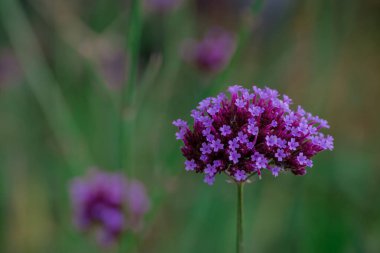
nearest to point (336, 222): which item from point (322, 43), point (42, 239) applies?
point (322, 43)

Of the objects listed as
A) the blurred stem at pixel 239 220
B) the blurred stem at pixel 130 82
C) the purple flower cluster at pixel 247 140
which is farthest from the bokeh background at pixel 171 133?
the blurred stem at pixel 239 220

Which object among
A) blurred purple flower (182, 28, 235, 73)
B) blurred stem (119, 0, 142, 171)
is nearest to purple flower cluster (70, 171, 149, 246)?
blurred stem (119, 0, 142, 171)

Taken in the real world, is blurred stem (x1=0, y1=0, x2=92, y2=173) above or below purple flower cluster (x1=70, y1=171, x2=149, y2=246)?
above

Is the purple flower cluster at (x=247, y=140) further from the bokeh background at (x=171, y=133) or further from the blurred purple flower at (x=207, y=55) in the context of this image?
the blurred purple flower at (x=207, y=55)

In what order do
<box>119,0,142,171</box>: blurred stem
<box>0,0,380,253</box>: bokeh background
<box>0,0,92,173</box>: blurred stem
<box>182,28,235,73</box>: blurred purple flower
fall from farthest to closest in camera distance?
1. <box>182,28,235,73</box>: blurred purple flower
2. <box>0,0,92,173</box>: blurred stem
3. <box>0,0,380,253</box>: bokeh background
4. <box>119,0,142,171</box>: blurred stem

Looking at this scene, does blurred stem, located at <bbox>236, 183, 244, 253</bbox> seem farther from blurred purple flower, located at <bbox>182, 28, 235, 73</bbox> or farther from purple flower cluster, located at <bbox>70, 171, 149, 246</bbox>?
blurred purple flower, located at <bbox>182, 28, 235, 73</bbox>

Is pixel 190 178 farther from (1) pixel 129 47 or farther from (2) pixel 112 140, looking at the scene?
(1) pixel 129 47

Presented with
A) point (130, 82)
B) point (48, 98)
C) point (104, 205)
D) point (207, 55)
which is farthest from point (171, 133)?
point (130, 82)
